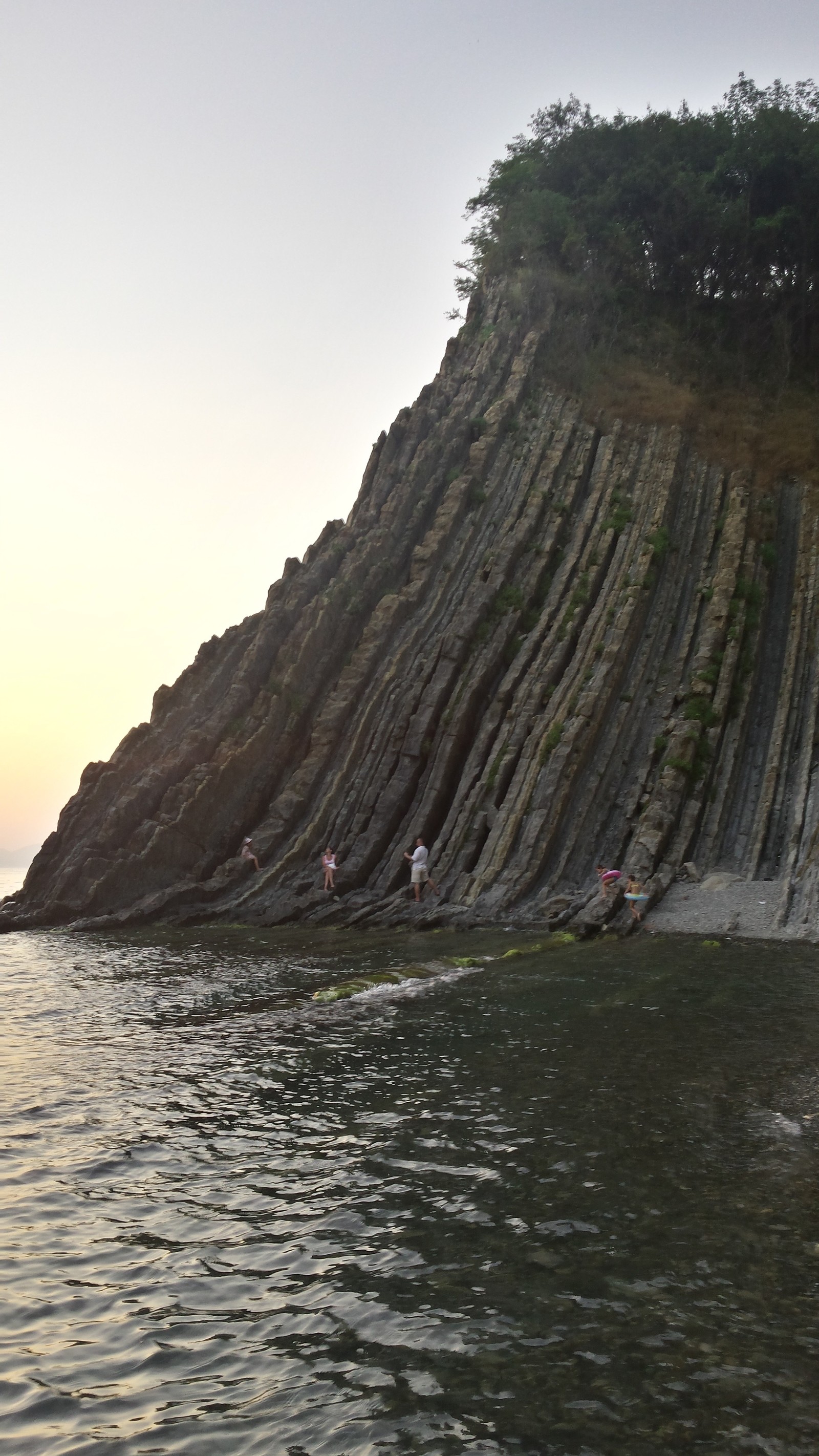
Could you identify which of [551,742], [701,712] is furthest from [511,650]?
[701,712]

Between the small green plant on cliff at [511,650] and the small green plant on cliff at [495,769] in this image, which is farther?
the small green plant on cliff at [511,650]

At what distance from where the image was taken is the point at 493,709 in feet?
116

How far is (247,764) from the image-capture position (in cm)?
3747

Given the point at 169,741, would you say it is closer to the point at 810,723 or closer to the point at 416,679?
the point at 416,679

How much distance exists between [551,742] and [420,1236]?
25.1m

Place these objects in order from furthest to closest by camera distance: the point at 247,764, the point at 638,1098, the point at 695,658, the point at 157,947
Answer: the point at 247,764 → the point at 695,658 → the point at 157,947 → the point at 638,1098

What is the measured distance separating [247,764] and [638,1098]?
28030 mm

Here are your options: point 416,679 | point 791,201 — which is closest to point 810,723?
point 416,679

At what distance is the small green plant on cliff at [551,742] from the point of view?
32156 millimetres

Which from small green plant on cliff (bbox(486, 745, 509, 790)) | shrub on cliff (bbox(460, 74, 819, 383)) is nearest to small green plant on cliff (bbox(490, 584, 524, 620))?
small green plant on cliff (bbox(486, 745, 509, 790))

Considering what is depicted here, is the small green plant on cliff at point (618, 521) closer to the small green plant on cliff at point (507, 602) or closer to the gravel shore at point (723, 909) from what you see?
the small green plant on cliff at point (507, 602)

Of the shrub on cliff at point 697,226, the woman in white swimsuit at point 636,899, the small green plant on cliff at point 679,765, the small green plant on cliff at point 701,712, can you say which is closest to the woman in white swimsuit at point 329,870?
the woman in white swimsuit at point 636,899

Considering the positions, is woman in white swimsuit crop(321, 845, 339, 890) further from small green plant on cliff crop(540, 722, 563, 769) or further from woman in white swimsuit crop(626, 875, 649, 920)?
woman in white swimsuit crop(626, 875, 649, 920)

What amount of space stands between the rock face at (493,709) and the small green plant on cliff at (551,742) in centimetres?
15
